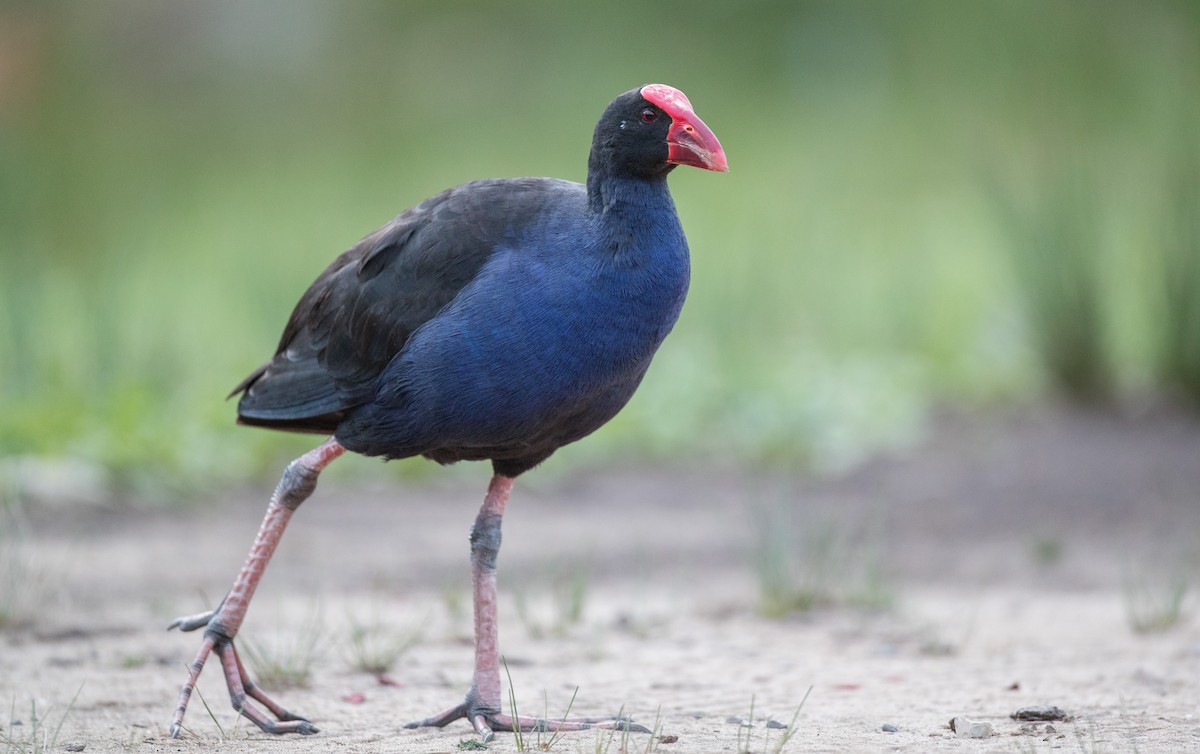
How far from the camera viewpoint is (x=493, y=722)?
3.46 metres

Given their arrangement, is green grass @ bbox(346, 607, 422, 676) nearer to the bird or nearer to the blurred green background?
the bird

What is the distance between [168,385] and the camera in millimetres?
7230

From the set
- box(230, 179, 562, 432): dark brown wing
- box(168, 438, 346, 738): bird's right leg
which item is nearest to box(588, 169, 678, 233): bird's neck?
box(230, 179, 562, 432): dark brown wing

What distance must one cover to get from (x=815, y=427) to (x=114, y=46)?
11610 millimetres

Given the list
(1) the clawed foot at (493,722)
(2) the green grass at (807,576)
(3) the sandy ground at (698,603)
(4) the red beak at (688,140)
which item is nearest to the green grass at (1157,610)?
(3) the sandy ground at (698,603)

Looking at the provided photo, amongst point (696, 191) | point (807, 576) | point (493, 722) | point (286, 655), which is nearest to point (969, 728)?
point (493, 722)

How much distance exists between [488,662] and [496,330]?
0.86m

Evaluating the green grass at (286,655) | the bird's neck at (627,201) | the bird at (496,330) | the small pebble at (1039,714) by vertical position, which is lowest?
the small pebble at (1039,714)

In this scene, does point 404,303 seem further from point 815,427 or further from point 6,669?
point 815,427

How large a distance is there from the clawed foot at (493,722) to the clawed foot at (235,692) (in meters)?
0.30

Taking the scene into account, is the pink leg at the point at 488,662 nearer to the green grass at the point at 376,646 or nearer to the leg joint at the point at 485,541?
the leg joint at the point at 485,541

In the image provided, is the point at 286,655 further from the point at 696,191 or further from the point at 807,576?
the point at 696,191

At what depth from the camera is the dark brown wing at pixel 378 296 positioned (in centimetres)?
352

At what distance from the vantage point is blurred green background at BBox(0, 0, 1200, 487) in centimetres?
731
